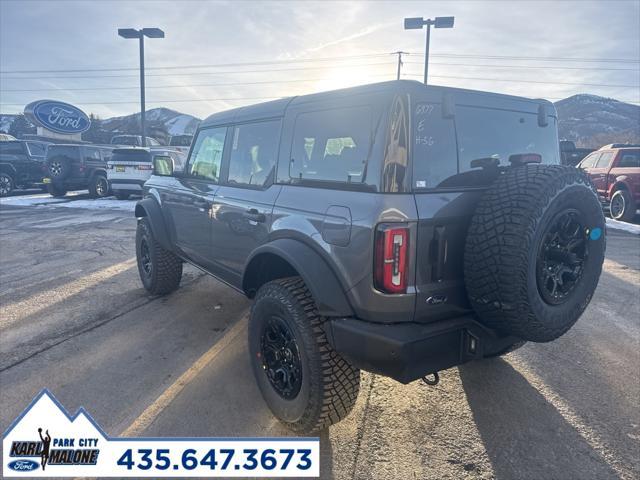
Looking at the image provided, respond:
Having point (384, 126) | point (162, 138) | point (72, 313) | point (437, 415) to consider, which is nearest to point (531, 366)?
point (437, 415)

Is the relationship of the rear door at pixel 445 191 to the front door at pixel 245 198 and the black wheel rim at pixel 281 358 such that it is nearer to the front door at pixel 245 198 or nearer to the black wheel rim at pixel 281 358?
the black wheel rim at pixel 281 358

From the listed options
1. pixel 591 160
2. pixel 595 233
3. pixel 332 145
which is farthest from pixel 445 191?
pixel 591 160

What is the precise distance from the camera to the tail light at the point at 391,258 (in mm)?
2068

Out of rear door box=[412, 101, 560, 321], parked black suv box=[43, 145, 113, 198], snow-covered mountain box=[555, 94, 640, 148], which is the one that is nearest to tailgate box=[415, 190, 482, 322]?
rear door box=[412, 101, 560, 321]

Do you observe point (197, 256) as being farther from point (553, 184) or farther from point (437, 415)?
point (553, 184)

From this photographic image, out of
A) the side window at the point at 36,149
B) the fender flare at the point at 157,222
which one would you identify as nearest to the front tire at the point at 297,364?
the fender flare at the point at 157,222

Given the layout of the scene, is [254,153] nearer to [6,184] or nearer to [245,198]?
[245,198]

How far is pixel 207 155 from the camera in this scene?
158 inches

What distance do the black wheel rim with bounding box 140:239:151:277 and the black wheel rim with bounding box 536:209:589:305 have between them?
4233mm

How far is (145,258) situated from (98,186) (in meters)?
12.4

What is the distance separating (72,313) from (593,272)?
4.64m

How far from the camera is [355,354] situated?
85.9 inches

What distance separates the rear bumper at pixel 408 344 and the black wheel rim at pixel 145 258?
136 inches

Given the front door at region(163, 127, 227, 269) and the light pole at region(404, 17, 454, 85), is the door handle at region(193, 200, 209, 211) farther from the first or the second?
the light pole at region(404, 17, 454, 85)
